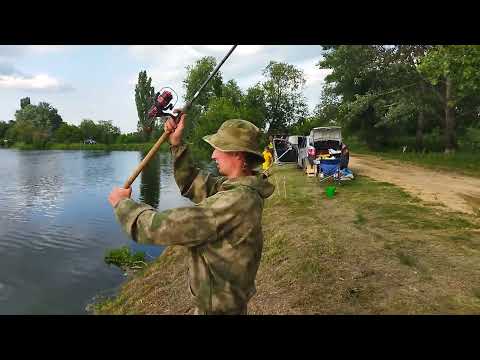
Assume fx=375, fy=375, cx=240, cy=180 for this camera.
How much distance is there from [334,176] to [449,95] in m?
13.9

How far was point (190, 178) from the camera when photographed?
3.10 metres

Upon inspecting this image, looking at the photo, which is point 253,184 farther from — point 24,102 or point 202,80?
point 24,102

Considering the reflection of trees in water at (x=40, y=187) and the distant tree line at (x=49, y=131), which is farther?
the distant tree line at (x=49, y=131)

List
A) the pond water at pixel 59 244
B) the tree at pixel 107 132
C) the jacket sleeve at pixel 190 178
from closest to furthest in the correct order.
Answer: the jacket sleeve at pixel 190 178, the pond water at pixel 59 244, the tree at pixel 107 132

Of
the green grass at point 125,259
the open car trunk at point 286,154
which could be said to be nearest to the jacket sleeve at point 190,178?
the green grass at point 125,259

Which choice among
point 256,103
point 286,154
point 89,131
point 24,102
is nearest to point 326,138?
point 286,154

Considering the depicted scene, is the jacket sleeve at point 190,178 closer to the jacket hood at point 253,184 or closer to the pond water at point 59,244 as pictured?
the jacket hood at point 253,184

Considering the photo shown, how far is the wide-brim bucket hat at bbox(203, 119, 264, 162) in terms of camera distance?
2420 millimetres

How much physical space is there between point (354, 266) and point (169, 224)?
6.05m

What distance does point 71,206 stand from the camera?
22250 millimetres

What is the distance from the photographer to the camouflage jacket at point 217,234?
80.8 inches

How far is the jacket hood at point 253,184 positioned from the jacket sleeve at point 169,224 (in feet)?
0.98
